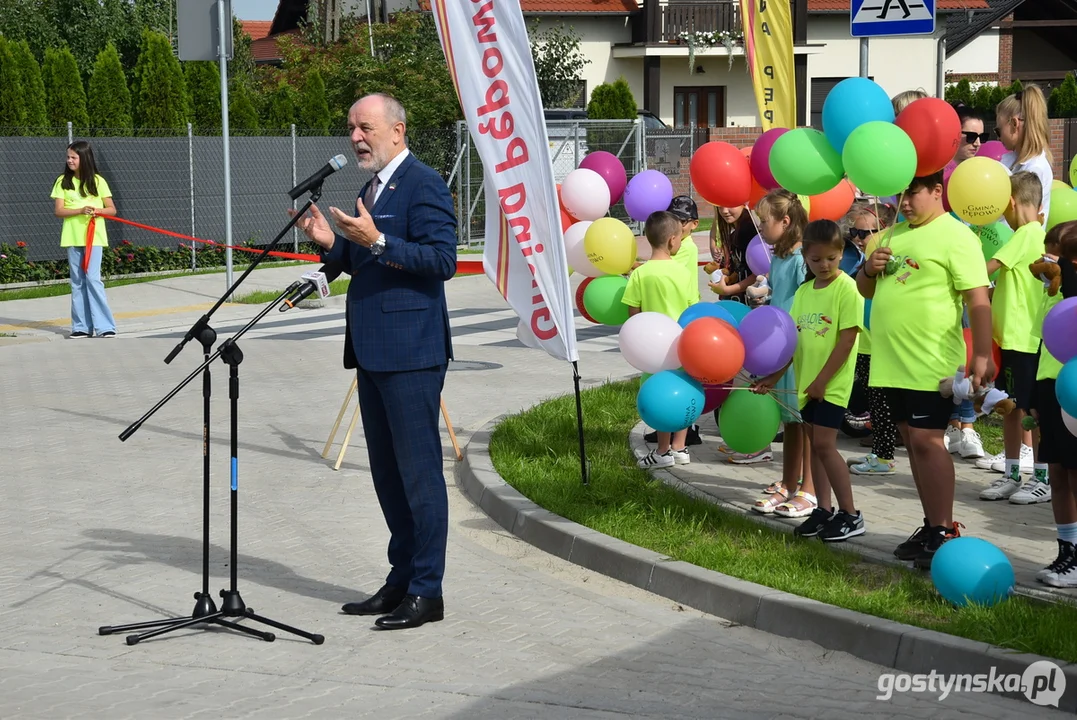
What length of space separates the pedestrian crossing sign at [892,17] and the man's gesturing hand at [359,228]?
4.53m

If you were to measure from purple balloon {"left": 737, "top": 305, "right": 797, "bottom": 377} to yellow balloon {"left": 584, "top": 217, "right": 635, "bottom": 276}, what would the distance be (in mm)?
1527

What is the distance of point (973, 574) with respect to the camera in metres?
5.30

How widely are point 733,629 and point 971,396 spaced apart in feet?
4.54

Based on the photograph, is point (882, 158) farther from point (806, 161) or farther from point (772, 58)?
point (772, 58)

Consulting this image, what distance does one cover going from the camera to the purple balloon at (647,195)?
8.80 meters

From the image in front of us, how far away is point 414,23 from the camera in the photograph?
30.8m

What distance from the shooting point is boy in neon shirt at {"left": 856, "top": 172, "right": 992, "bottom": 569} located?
19.6 feet

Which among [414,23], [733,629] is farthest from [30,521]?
[414,23]

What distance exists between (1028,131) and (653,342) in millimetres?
2675

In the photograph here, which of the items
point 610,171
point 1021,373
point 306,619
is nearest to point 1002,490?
point 1021,373

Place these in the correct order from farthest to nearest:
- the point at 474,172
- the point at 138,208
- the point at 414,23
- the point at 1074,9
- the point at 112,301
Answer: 1. the point at 1074,9
2. the point at 414,23
3. the point at 474,172
4. the point at 138,208
5. the point at 112,301

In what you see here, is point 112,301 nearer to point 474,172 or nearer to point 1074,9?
point 474,172

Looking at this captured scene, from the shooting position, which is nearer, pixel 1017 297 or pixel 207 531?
pixel 207 531

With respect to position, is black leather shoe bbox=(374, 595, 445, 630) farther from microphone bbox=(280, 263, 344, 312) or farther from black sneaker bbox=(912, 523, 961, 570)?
black sneaker bbox=(912, 523, 961, 570)
